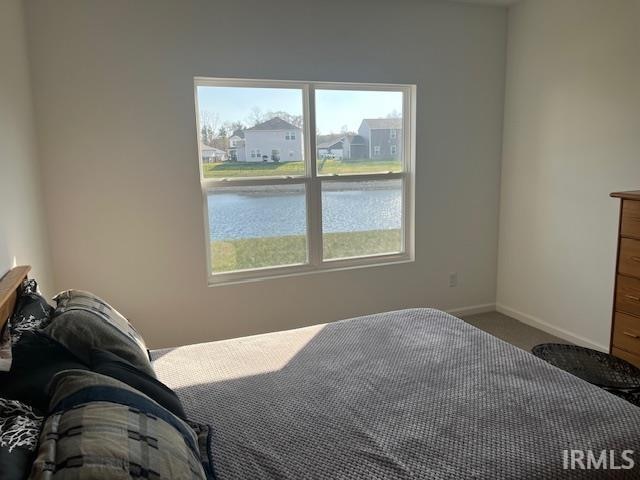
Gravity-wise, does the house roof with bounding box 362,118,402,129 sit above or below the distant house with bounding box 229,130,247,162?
above

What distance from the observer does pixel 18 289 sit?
1.93m

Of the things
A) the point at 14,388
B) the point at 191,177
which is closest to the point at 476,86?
the point at 191,177

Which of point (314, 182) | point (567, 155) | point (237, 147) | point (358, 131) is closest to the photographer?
point (237, 147)

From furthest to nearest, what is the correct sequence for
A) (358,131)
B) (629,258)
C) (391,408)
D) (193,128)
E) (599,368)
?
(358,131), (193,128), (629,258), (599,368), (391,408)

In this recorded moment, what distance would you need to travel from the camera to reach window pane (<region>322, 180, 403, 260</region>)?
149 inches

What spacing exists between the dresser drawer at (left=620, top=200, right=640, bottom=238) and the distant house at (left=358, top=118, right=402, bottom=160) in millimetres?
1825

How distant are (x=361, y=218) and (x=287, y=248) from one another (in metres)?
0.68

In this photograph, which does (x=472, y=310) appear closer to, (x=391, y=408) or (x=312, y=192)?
(x=312, y=192)

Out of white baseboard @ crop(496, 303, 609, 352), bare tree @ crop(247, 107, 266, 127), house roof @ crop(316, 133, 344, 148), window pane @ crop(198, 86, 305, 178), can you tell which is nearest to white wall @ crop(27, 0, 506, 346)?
window pane @ crop(198, 86, 305, 178)

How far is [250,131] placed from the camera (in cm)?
347

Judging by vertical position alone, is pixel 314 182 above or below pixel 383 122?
below

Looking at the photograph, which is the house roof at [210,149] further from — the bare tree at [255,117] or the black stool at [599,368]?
the black stool at [599,368]

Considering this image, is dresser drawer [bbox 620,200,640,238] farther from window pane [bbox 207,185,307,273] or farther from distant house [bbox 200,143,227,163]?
distant house [bbox 200,143,227,163]

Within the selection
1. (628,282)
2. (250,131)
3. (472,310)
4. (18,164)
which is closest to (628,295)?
(628,282)
